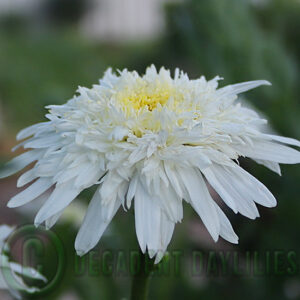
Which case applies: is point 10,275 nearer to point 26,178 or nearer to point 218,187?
point 26,178

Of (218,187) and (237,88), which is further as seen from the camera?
(237,88)

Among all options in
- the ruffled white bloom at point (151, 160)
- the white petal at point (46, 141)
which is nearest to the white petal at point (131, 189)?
the ruffled white bloom at point (151, 160)

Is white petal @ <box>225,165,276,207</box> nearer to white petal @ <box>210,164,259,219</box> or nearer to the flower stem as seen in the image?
white petal @ <box>210,164,259,219</box>

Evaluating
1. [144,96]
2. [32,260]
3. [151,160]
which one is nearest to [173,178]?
[151,160]

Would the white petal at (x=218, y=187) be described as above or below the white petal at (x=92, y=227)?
above

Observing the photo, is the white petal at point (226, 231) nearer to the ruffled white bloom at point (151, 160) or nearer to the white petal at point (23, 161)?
the ruffled white bloom at point (151, 160)

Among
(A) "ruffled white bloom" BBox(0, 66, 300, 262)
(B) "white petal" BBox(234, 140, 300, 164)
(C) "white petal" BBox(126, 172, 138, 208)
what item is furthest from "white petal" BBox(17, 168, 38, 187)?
(B) "white petal" BBox(234, 140, 300, 164)

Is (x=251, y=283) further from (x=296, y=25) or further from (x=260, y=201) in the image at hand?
(x=296, y=25)
